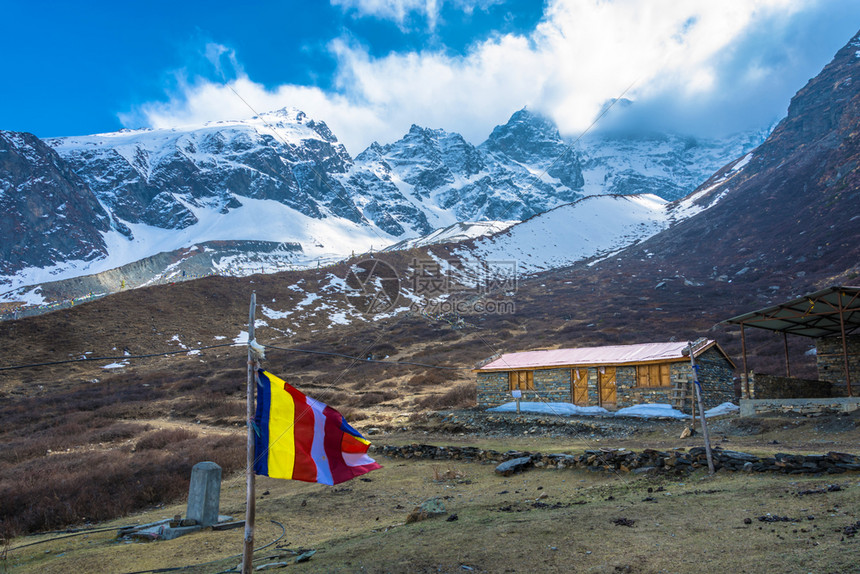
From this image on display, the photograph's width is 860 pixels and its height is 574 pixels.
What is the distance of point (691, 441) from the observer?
1501 cm

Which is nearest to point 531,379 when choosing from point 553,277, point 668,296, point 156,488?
point 156,488

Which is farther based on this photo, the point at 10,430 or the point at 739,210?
the point at 739,210

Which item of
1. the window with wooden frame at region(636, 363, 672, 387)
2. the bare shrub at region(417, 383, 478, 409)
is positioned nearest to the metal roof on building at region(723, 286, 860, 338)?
the window with wooden frame at region(636, 363, 672, 387)

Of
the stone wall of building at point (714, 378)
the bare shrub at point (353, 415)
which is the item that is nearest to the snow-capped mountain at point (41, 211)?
the bare shrub at point (353, 415)

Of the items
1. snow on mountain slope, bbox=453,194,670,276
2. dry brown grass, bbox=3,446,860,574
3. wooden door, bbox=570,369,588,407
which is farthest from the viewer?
snow on mountain slope, bbox=453,194,670,276

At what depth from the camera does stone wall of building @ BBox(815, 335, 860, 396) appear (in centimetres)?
2058

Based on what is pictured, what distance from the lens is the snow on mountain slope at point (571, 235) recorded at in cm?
8969

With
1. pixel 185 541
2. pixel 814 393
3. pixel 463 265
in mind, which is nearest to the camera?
pixel 185 541

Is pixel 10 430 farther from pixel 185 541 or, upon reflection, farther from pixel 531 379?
pixel 531 379

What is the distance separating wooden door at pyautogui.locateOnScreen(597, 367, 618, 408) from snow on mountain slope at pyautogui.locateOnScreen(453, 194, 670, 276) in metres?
58.1

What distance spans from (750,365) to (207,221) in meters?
167

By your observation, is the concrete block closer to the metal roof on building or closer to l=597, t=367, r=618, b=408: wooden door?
l=597, t=367, r=618, b=408: wooden door

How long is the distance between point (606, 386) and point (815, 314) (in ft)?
25.9

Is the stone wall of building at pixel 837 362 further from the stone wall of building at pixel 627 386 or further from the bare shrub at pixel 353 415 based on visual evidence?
the bare shrub at pixel 353 415
